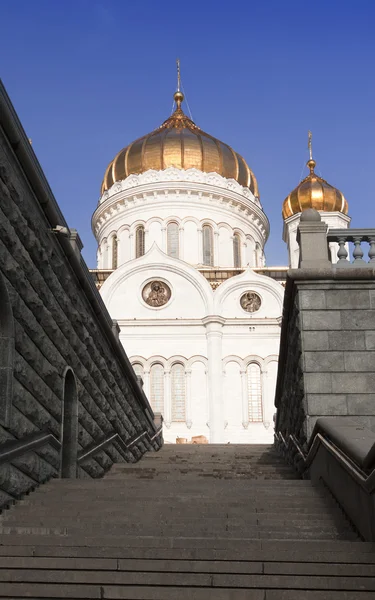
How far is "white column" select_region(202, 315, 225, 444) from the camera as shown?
30016 millimetres

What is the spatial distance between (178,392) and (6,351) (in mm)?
22892

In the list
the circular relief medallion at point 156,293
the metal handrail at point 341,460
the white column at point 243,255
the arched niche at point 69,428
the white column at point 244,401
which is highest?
the white column at point 243,255

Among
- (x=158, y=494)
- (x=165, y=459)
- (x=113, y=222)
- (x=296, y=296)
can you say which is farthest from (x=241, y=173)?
(x=158, y=494)

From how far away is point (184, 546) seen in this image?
645cm

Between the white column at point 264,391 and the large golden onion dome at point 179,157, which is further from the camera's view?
the large golden onion dome at point 179,157

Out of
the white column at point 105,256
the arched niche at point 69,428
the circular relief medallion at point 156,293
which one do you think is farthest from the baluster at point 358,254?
the white column at point 105,256

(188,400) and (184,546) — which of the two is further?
(188,400)

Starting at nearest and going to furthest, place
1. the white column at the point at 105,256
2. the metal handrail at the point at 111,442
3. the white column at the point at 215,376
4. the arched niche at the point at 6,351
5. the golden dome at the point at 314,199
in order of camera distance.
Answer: the arched niche at the point at 6,351, the metal handrail at the point at 111,442, the white column at the point at 215,376, the white column at the point at 105,256, the golden dome at the point at 314,199

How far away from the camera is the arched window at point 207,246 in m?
37.5

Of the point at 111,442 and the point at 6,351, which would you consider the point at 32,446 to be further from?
the point at 111,442

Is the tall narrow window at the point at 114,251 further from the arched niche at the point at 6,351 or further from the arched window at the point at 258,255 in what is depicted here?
the arched niche at the point at 6,351

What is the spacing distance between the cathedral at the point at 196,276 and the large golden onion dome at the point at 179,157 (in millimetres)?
70

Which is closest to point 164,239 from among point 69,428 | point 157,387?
point 157,387

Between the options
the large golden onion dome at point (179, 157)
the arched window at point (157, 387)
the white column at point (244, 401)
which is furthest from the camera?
the large golden onion dome at point (179, 157)
